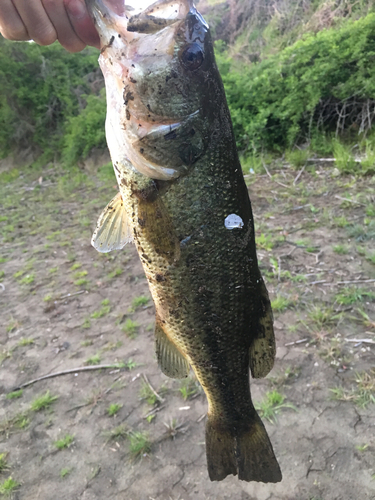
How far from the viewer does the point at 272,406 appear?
2766 mm

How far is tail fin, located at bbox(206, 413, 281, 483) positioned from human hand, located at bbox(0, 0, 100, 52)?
189cm

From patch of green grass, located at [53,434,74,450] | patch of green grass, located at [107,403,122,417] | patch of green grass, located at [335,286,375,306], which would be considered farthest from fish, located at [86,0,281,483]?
patch of green grass, located at [335,286,375,306]

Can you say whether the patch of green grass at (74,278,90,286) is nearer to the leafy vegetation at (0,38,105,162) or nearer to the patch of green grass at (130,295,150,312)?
the patch of green grass at (130,295,150,312)

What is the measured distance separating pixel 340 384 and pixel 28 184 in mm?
13081

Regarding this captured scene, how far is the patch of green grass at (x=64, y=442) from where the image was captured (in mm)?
2721

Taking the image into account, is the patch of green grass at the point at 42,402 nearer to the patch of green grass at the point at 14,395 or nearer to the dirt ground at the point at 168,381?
the dirt ground at the point at 168,381

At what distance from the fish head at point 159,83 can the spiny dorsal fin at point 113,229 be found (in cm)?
24

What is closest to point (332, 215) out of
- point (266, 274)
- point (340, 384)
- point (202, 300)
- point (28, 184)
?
point (266, 274)

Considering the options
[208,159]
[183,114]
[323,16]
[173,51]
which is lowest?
[323,16]

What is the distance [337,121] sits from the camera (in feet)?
23.5

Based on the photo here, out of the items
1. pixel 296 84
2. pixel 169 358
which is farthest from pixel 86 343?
pixel 296 84

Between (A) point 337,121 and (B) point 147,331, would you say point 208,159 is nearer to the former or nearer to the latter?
(B) point 147,331

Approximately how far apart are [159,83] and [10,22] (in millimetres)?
→ 652

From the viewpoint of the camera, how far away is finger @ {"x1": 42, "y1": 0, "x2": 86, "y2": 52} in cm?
132
